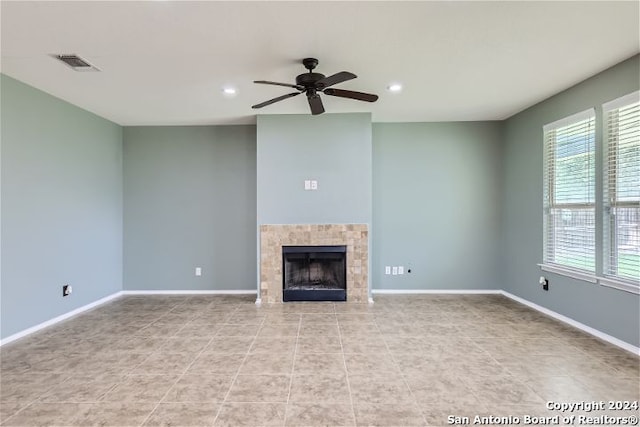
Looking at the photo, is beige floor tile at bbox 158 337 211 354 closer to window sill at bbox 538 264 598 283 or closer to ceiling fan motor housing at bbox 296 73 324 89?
ceiling fan motor housing at bbox 296 73 324 89

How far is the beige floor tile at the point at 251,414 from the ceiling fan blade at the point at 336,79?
94.6 inches

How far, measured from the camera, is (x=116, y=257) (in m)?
4.71

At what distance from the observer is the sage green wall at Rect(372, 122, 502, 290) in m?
4.77

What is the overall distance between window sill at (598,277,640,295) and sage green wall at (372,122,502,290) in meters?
1.83

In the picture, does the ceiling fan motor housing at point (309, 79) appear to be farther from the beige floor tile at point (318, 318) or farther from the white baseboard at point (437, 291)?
the white baseboard at point (437, 291)

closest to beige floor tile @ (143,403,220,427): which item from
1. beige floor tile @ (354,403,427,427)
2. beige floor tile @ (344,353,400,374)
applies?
beige floor tile @ (354,403,427,427)

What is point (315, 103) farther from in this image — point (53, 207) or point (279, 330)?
point (53, 207)

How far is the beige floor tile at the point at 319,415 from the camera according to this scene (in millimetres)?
1844

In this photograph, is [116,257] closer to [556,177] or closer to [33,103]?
[33,103]

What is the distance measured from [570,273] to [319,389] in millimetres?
3033

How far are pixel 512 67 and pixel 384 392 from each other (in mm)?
3026

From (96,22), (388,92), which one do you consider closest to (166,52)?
(96,22)

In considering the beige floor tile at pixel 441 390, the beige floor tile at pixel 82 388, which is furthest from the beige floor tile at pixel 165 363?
the beige floor tile at pixel 441 390

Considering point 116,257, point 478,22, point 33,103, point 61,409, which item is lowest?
point 61,409
